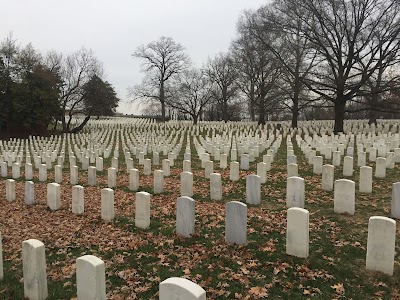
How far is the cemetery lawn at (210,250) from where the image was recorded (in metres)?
3.85

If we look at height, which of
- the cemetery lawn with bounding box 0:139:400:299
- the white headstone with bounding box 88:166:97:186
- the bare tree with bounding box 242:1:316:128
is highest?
the bare tree with bounding box 242:1:316:128

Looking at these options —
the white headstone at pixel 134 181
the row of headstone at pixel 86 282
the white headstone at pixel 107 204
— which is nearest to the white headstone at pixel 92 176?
the white headstone at pixel 134 181

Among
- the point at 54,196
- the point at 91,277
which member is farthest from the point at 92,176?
the point at 91,277

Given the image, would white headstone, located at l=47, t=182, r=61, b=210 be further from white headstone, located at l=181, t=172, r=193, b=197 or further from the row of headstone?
the row of headstone

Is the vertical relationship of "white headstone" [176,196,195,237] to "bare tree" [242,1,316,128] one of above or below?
below

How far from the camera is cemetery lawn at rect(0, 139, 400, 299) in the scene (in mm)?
3852

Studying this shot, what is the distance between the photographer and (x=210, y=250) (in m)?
4.91

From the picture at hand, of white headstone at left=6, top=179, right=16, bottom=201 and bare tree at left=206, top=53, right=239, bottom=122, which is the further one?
bare tree at left=206, top=53, right=239, bottom=122

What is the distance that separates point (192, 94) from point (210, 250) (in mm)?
49131

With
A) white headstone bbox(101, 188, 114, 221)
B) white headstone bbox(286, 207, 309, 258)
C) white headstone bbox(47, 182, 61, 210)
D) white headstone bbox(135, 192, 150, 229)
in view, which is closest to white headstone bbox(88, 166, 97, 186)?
white headstone bbox(47, 182, 61, 210)

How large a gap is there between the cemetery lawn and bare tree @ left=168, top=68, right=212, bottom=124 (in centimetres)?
4425

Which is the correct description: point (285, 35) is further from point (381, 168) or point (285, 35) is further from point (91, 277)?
point (91, 277)

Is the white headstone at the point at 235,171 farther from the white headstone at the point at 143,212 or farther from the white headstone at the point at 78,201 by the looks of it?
the white headstone at the point at 78,201

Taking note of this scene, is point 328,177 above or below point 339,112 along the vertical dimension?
below
